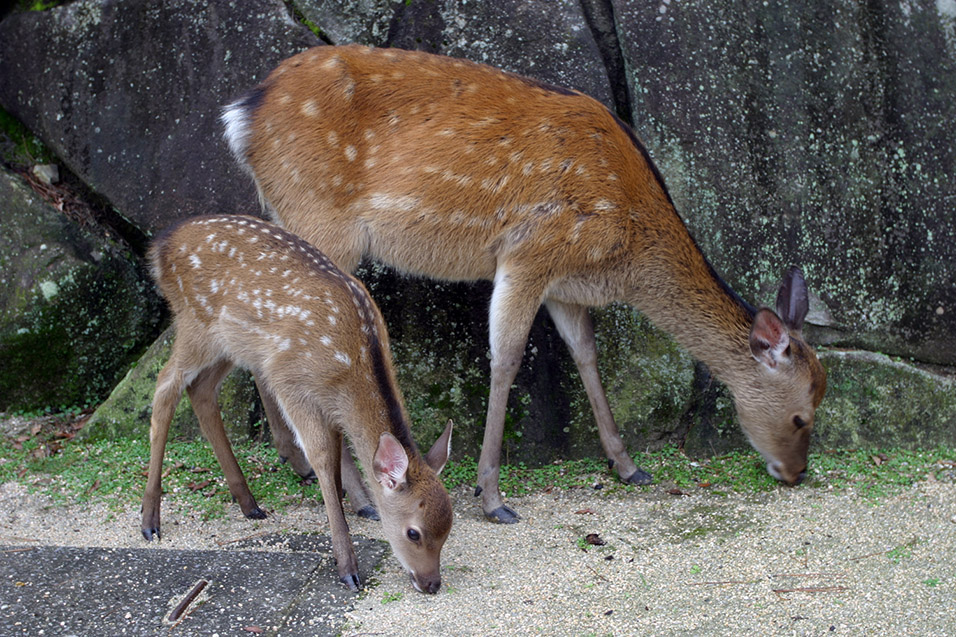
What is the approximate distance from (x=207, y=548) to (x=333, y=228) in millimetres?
1659

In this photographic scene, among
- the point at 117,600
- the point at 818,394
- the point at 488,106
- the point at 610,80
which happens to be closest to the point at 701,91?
the point at 610,80

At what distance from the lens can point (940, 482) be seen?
5176 mm

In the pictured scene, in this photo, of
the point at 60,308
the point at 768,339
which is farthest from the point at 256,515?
the point at 768,339

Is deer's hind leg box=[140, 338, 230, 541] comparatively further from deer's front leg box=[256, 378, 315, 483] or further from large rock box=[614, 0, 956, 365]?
large rock box=[614, 0, 956, 365]

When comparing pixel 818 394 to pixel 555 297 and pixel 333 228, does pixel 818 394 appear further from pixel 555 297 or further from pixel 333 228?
pixel 333 228

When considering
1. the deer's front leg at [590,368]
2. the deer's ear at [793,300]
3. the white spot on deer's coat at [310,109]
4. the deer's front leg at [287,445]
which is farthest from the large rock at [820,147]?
the deer's front leg at [287,445]

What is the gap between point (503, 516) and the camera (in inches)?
191

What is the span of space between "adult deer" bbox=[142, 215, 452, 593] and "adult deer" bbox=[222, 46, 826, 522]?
511mm

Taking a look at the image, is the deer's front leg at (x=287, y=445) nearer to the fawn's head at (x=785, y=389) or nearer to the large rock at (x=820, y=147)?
the fawn's head at (x=785, y=389)

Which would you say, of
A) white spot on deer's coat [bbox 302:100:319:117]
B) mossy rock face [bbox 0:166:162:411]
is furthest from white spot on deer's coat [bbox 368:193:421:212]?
mossy rock face [bbox 0:166:162:411]

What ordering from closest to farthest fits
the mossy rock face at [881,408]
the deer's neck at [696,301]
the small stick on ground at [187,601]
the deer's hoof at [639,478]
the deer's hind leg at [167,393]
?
the small stick on ground at [187,601]
the deer's hind leg at [167,393]
the deer's neck at [696,301]
the deer's hoof at [639,478]
the mossy rock face at [881,408]

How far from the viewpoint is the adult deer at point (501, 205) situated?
489 centimetres

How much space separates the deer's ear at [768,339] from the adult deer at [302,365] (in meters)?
1.72

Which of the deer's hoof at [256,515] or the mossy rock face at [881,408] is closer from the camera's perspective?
the deer's hoof at [256,515]
